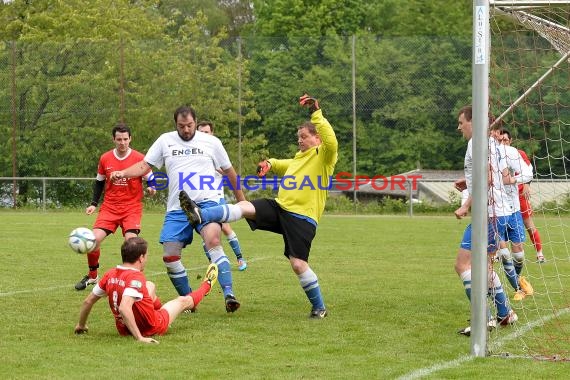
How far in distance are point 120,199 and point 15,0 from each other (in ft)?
90.3

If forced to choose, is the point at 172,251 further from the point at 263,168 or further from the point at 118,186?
the point at 118,186

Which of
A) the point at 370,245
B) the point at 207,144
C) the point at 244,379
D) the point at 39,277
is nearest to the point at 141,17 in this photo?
the point at 370,245

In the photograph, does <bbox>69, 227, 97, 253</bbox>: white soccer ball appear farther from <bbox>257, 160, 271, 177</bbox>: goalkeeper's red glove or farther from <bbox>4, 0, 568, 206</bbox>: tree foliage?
<bbox>4, 0, 568, 206</bbox>: tree foliage

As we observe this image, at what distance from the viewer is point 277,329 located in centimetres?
812

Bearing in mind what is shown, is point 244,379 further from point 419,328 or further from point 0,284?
point 0,284

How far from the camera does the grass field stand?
6.52m

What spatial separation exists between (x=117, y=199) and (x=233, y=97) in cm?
1771

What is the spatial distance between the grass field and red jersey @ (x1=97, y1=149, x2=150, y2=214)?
99 cm

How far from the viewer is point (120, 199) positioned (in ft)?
35.4

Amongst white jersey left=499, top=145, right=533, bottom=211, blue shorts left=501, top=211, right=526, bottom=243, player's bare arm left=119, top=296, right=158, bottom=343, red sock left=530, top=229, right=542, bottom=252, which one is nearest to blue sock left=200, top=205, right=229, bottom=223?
player's bare arm left=119, top=296, right=158, bottom=343

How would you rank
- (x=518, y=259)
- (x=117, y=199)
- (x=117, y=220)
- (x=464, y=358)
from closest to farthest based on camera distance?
(x=464, y=358) < (x=518, y=259) < (x=117, y=220) < (x=117, y=199)

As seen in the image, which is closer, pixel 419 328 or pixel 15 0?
pixel 419 328

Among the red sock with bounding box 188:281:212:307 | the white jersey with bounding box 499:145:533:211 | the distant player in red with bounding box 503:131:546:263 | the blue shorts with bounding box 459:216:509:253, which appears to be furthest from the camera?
the distant player in red with bounding box 503:131:546:263

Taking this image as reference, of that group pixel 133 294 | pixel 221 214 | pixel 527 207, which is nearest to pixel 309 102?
pixel 221 214
